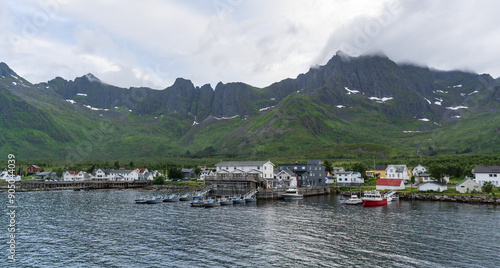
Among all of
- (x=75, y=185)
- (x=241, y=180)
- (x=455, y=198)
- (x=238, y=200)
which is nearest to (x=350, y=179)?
(x=455, y=198)

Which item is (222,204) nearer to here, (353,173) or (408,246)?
(408,246)

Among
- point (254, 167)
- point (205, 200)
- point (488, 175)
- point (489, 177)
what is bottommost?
point (205, 200)

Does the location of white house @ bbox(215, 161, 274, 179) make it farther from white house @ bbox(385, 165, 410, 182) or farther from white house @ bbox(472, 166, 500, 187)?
white house @ bbox(472, 166, 500, 187)

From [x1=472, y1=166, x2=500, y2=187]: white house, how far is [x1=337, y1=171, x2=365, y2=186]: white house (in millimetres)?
35785

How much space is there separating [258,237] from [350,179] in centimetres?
8510

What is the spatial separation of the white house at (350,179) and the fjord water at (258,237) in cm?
4774

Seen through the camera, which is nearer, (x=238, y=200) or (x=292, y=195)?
(x=238, y=200)

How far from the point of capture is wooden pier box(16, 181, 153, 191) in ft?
432

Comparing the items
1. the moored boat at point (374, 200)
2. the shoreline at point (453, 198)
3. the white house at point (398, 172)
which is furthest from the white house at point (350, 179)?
the moored boat at point (374, 200)

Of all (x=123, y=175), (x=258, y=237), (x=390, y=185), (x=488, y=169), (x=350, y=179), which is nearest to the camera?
(x=258, y=237)

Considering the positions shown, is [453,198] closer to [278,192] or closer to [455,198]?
[455,198]

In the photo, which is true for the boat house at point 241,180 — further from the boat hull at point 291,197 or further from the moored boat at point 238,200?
the moored boat at point 238,200

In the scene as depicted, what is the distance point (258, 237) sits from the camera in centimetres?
4569

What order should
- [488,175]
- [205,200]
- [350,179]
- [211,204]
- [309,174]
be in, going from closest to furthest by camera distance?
1. [211,204]
2. [205,200]
3. [488,175]
4. [309,174]
5. [350,179]
